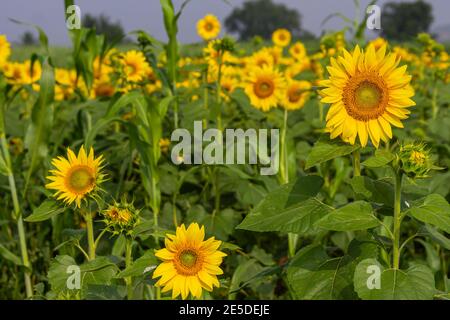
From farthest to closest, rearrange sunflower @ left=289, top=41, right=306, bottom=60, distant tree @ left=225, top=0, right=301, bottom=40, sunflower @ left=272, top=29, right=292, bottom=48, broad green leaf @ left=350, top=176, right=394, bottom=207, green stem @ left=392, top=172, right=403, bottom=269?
1. distant tree @ left=225, top=0, right=301, bottom=40
2. sunflower @ left=272, top=29, right=292, bottom=48
3. sunflower @ left=289, top=41, right=306, bottom=60
4. broad green leaf @ left=350, top=176, right=394, bottom=207
5. green stem @ left=392, top=172, right=403, bottom=269

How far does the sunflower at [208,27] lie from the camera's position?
473cm

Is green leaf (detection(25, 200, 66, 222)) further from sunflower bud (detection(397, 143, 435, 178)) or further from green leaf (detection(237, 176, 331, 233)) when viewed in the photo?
sunflower bud (detection(397, 143, 435, 178))

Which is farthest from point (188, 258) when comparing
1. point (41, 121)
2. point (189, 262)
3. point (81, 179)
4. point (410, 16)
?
point (410, 16)

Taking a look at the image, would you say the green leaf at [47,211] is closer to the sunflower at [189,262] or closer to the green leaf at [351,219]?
the sunflower at [189,262]

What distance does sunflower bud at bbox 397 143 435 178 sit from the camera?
1507 millimetres

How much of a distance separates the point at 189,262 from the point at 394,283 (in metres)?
0.51

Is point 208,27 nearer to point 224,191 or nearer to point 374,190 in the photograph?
point 224,191

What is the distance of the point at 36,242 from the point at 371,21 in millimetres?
1961

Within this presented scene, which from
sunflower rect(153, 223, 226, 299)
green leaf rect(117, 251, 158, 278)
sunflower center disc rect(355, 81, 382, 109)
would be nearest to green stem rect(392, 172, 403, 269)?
sunflower center disc rect(355, 81, 382, 109)

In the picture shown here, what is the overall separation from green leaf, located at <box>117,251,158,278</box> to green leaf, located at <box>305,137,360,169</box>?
48cm

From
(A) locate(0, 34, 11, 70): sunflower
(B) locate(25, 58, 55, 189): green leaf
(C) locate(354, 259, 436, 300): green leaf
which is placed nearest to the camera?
(C) locate(354, 259, 436, 300): green leaf

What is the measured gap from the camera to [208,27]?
4754mm
